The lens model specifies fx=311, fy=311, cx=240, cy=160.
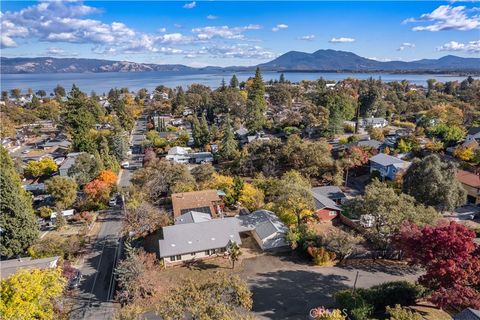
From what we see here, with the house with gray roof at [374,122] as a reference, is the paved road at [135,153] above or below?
below

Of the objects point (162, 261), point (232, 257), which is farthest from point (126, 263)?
point (232, 257)

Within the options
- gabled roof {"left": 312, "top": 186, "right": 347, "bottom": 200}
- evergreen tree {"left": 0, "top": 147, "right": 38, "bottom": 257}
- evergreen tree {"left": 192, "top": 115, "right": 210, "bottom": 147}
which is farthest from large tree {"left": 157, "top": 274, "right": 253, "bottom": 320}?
evergreen tree {"left": 192, "top": 115, "right": 210, "bottom": 147}

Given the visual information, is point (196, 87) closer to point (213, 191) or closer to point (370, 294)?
point (213, 191)

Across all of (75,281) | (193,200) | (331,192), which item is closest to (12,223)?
(75,281)

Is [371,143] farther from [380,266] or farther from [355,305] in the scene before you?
[355,305]

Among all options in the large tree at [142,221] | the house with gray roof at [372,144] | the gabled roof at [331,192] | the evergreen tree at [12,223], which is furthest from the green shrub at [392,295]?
the house with gray roof at [372,144]

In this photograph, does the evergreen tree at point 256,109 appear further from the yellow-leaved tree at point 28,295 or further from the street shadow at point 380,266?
the yellow-leaved tree at point 28,295
